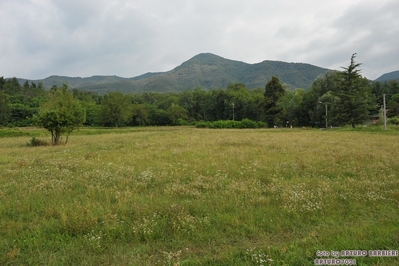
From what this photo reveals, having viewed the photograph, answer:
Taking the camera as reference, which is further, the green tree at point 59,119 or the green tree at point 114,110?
the green tree at point 114,110

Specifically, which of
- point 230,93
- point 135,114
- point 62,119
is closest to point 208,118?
point 230,93

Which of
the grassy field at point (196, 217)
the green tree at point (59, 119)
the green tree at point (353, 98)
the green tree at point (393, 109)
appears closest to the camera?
the grassy field at point (196, 217)

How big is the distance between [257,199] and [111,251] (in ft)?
13.4

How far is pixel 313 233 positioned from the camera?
499 cm

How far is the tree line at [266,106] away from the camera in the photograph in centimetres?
4872

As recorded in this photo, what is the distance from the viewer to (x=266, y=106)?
7425cm

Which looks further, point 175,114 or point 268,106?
point 175,114

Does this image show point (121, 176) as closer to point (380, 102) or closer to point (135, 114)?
point (135, 114)

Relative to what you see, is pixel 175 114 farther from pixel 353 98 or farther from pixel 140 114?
pixel 353 98

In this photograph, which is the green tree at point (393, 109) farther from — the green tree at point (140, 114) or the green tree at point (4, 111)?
the green tree at point (4, 111)

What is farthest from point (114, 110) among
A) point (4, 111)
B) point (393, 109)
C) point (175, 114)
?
point (393, 109)

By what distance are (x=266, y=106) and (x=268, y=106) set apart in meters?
0.62

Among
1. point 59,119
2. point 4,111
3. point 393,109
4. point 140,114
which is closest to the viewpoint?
point 59,119

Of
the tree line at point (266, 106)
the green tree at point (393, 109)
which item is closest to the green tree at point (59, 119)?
the tree line at point (266, 106)
